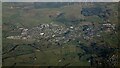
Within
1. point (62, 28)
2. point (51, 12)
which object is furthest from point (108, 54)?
point (51, 12)

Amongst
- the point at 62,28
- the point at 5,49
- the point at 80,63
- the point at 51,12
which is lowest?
the point at 80,63

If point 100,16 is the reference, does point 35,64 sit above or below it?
below

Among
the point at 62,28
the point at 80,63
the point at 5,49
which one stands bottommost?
the point at 80,63

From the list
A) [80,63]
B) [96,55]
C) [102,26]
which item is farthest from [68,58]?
[102,26]

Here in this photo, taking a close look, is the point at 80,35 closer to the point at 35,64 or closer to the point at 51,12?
the point at 51,12

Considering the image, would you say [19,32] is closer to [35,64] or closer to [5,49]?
[5,49]

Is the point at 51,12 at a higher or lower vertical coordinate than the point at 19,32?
higher
